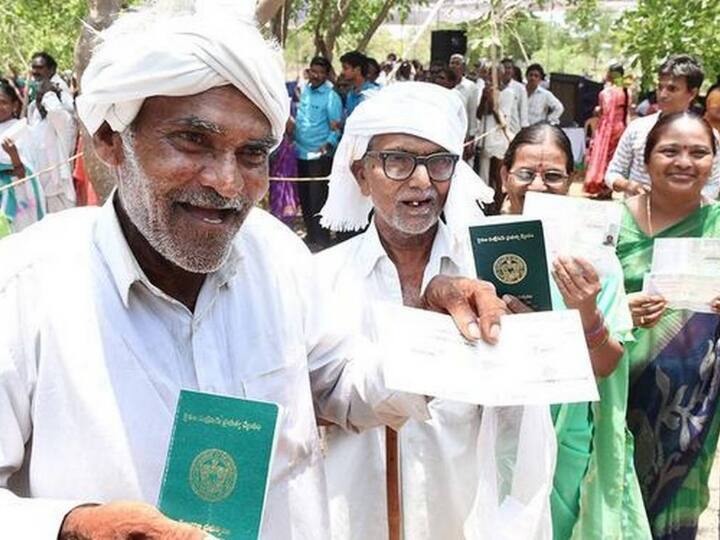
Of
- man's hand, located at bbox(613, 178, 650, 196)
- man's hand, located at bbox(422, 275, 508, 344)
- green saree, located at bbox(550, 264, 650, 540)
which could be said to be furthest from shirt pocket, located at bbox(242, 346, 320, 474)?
man's hand, located at bbox(613, 178, 650, 196)

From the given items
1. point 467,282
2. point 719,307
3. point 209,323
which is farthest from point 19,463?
point 719,307

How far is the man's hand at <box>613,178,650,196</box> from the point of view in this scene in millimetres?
4993

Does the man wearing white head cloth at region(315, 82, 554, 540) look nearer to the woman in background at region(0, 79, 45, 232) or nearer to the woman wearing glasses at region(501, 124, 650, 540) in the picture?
the woman wearing glasses at region(501, 124, 650, 540)

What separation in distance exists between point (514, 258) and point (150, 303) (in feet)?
2.88

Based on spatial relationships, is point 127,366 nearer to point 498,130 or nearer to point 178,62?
point 178,62

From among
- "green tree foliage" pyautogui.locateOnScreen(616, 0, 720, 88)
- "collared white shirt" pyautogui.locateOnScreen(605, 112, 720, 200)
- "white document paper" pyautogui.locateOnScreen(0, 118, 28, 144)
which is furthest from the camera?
"white document paper" pyautogui.locateOnScreen(0, 118, 28, 144)

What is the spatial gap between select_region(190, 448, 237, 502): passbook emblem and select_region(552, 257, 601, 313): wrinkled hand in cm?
125

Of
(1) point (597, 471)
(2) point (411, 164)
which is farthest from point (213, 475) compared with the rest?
(1) point (597, 471)

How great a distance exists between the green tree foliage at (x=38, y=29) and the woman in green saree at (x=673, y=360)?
11416mm

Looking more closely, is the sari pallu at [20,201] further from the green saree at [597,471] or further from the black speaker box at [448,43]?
the black speaker box at [448,43]

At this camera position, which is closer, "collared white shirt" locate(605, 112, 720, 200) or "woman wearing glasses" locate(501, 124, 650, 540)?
"woman wearing glasses" locate(501, 124, 650, 540)

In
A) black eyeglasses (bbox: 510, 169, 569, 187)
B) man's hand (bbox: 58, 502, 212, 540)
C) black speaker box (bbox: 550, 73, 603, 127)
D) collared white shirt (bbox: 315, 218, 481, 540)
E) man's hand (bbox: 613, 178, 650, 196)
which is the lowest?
black speaker box (bbox: 550, 73, 603, 127)

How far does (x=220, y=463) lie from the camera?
1452 millimetres

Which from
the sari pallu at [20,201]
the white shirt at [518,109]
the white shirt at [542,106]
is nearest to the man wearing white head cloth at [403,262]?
Result: the sari pallu at [20,201]
